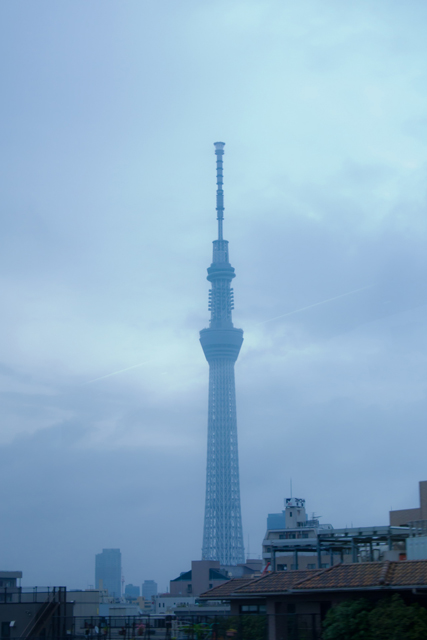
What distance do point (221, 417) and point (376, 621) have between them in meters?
146

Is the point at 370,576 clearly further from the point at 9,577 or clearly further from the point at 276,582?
Answer: the point at 9,577

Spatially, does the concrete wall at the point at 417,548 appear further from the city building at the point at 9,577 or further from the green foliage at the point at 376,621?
the city building at the point at 9,577

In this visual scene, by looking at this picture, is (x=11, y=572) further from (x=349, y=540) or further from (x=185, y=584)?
(x=185, y=584)

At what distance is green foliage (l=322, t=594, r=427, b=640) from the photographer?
17.1 m

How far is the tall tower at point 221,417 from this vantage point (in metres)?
155

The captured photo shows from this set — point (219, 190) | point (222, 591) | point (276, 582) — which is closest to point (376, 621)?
point (276, 582)

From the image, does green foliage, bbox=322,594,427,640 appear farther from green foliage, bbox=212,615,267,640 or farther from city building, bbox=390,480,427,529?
city building, bbox=390,480,427,529

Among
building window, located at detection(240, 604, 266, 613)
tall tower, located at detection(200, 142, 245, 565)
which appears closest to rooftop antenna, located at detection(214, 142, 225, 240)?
tall tower, located at detection(200, 142, 245, 565)

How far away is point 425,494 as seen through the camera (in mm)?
34750

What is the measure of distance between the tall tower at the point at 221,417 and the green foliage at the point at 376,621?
137 meters

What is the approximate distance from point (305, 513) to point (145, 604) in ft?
186

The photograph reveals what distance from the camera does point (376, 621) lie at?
1786cm

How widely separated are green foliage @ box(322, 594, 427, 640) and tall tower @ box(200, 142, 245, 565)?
137371 millimetres

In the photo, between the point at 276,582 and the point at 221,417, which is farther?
the point at 221,417
